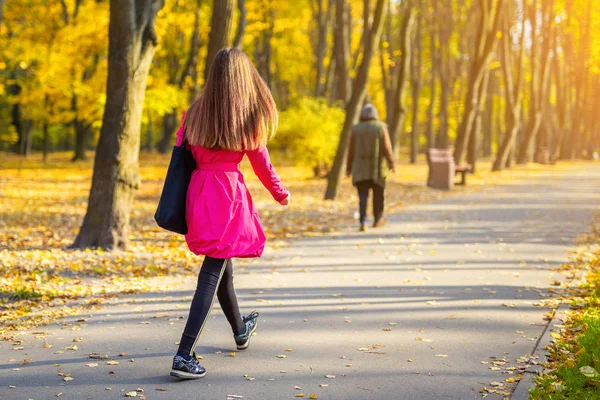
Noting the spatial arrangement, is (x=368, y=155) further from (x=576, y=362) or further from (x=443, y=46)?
(x=443, y=46)

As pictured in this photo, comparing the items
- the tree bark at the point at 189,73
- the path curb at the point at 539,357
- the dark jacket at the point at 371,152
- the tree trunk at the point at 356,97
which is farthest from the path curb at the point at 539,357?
the tree bark at the point at 189,73

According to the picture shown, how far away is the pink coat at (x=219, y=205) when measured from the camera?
542cm

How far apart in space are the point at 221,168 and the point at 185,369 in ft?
4.20

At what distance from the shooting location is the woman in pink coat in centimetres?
536

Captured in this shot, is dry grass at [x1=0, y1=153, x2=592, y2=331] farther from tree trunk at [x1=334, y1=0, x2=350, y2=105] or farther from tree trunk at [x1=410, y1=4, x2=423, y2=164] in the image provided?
tree trunk at [x1=410, y1=4, x2=423, y2=164]

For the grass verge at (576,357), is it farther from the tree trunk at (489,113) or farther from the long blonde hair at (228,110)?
the tree trunk at (489,113)

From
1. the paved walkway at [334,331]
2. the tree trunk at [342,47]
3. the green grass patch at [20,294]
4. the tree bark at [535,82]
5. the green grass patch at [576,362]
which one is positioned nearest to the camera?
A: the green grass patch at [576,362]

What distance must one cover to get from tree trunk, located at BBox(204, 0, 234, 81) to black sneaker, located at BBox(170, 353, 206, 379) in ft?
33.3

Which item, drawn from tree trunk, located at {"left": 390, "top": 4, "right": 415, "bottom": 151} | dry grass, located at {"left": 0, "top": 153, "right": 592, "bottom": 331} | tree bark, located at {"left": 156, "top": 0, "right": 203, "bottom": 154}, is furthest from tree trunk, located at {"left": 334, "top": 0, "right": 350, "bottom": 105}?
tree bark, located at {"left": 156, "top": 0, "right": 203, "bottom": 154}

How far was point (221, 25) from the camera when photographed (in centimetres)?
1489

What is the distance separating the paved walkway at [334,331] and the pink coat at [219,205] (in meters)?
0.85

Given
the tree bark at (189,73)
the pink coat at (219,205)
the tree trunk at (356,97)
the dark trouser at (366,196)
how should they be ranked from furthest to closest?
the tree bark at (189,73)
the tree trunk at (356,97)
the dark trouser at (366,196)
the pink coat at (219,205)

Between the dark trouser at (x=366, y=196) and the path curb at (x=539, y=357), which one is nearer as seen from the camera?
the path curb at (x=539, y=357)

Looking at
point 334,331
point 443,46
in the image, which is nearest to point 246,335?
point 334,331
